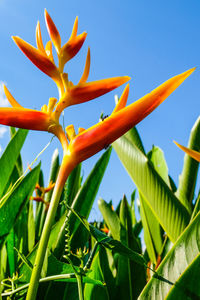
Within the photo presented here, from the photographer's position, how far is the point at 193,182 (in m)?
0.95

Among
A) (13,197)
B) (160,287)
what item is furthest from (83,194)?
(160,287)

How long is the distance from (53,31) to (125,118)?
7.2 inches

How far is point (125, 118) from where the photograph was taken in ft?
1.08

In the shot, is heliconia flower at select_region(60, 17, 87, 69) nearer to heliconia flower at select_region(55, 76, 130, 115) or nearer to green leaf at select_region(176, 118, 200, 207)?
heliconia flower at select_region(55, 76, 130, 115)

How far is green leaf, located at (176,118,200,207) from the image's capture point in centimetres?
94

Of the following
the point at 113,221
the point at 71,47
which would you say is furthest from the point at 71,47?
the point at 113,221

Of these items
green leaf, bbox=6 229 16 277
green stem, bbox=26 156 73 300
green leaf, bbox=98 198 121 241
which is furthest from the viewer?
green leaf, bbox=98 198 121 241

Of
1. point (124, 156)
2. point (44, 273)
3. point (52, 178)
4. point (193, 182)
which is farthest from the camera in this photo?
point (52, 178)

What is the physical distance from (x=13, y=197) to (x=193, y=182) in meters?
0.58

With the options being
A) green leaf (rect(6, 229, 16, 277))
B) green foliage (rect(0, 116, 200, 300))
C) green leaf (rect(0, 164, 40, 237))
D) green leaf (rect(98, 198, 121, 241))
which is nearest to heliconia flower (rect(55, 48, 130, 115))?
green foliage (rect(0, 116, 200, 300))

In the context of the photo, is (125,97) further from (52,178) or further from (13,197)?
(52,178)

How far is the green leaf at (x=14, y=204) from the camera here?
530 mm

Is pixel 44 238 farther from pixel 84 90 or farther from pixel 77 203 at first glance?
pixel 77 203

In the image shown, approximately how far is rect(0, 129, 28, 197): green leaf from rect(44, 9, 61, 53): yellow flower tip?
0.38 m
